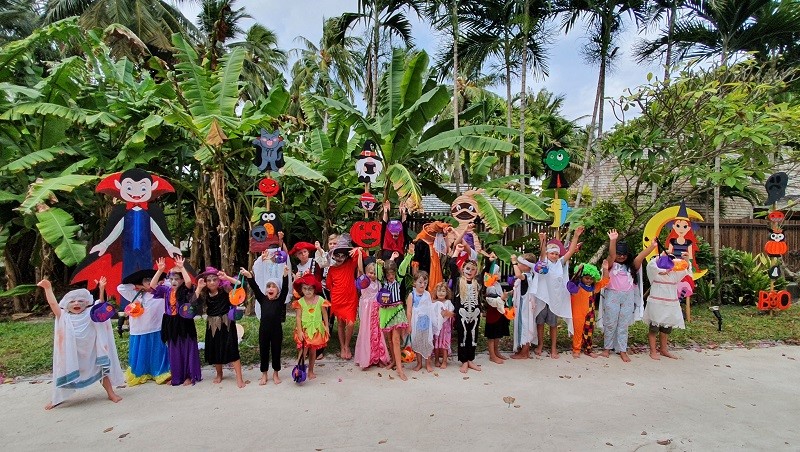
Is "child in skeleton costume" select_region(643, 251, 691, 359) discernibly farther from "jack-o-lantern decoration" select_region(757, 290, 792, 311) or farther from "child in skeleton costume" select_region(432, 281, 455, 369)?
"jack-o-lantern decoration" select_region(757, 290, 792, 311)

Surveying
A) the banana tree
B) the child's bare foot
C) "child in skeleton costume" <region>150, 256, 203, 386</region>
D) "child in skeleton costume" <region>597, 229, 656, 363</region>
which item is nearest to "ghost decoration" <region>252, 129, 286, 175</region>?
the banana tree

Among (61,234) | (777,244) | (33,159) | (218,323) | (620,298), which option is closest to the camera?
(218,323)

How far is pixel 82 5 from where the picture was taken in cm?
1852

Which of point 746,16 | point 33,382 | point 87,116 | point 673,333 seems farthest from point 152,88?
point 746,16

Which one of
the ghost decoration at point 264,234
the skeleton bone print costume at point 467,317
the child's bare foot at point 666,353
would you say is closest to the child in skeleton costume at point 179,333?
the ghost decoration at point 264,234

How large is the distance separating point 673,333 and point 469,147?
435 centimetres

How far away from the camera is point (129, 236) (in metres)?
5.27

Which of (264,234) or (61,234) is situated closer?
(264,234)

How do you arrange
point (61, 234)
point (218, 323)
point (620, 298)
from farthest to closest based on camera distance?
point (61, 234) → point (620, 298) → point (218, 323)

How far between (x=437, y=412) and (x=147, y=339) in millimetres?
3145

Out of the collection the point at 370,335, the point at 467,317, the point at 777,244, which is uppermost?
the point at 777,244

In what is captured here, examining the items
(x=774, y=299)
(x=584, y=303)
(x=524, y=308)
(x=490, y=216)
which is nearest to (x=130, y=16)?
(x=490, y=216)

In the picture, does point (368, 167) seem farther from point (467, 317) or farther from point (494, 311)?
point (494, 311)

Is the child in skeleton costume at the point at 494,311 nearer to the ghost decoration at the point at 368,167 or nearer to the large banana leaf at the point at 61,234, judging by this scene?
the ghost decoration at the point at 368,167
